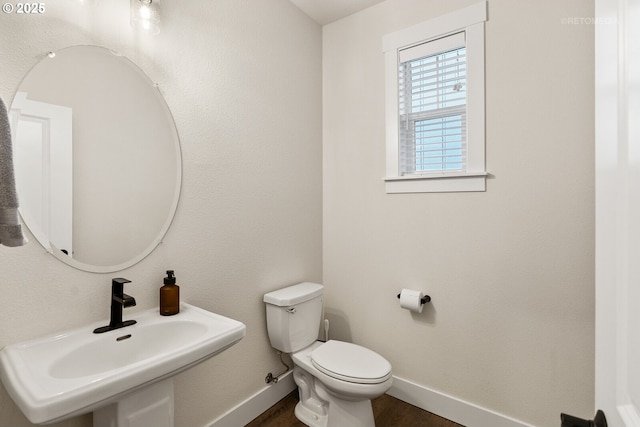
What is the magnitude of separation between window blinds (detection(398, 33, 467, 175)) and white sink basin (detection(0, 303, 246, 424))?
57.7 inches

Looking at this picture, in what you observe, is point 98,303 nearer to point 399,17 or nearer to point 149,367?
point 149,367

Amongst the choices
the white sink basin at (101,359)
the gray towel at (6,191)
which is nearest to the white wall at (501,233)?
the white sink basin at (101,359)

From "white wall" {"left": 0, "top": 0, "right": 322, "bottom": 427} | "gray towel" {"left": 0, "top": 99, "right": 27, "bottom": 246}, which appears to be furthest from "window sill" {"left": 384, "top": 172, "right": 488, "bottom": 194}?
"gray towel" {"left": 0, "top": 99, "right": 27, "bottom": 246}

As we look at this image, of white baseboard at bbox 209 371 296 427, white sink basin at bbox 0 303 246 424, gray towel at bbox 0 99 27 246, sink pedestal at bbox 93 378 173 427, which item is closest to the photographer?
gray towel at bbox 0 99 27 246

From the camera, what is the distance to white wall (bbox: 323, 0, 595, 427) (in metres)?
1.55

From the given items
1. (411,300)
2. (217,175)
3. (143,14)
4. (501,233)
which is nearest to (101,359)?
(217,175)

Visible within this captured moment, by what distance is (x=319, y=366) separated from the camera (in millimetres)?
1684

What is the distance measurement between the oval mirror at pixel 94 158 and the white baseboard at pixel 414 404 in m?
1.06

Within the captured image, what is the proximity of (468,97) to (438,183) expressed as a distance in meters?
0.50

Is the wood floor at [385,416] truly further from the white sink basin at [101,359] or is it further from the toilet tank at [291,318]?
the white sink basin at [101,359]

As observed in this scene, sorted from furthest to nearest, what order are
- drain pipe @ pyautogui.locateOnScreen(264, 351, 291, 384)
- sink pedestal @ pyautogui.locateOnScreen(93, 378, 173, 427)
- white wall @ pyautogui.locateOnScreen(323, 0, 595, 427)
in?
drain pipe @ pyautogui.locateOnScreen(264, 351, 291, 384), white wall @ pyautogui.locateOnScreen(323, 0, 595, 427), sink pedestal @ pyautogui.locateOnScreen(93, 378, 173, 427)

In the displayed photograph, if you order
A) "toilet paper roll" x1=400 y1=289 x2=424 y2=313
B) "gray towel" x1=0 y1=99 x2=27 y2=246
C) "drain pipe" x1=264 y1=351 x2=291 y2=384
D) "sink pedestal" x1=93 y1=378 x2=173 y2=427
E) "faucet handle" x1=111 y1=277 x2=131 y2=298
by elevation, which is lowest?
"drain pipe" x1=264 y1=351 x2=291 y2=384

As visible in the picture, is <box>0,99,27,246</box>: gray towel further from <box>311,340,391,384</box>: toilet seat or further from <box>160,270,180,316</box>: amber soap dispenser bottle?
<box>311,340,391,384</box>: toilet seat

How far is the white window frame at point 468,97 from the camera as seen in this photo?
1.77 meters
